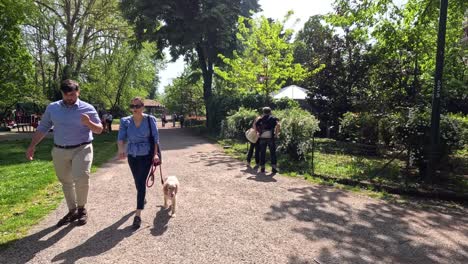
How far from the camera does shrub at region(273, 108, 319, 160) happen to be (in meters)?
10.1

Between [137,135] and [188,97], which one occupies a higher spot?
[188,97]

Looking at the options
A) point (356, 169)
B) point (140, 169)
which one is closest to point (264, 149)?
point (356, 169)

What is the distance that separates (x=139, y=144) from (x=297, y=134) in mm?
6235

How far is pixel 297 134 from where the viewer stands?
10180 mm

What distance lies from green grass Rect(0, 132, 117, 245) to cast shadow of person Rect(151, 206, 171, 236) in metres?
1.72

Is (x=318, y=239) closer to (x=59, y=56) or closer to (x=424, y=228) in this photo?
(x=424, y=228)

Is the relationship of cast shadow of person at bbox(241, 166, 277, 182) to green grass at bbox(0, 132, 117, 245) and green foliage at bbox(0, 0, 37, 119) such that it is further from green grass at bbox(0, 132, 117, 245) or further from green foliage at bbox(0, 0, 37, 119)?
green foliage at bbox(0, 0, 37, 119)

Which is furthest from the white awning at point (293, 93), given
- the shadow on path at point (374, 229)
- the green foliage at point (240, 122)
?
the shadow on path at point (374, 229)

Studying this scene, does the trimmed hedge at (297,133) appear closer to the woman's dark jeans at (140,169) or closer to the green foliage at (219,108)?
the woman's dark jeans at (140,169)

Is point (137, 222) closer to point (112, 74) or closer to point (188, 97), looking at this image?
point (112, 74)

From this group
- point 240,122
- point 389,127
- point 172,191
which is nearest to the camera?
point 172,191

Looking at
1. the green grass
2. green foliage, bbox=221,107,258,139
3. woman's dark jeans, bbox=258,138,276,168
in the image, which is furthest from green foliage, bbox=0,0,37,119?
woman's dark jeans, bbox=258,138,276,168

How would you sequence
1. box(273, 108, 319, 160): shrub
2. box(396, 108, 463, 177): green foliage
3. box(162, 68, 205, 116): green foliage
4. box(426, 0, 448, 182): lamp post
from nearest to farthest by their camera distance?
box(426, 0, 448, 182): lamp post < box(396, 108, 463, 177): green foliage < box(273, 108, 319, 160): shrub < box(162, 68, 205, 116): green foliage

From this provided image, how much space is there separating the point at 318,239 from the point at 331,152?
A: 800cm
